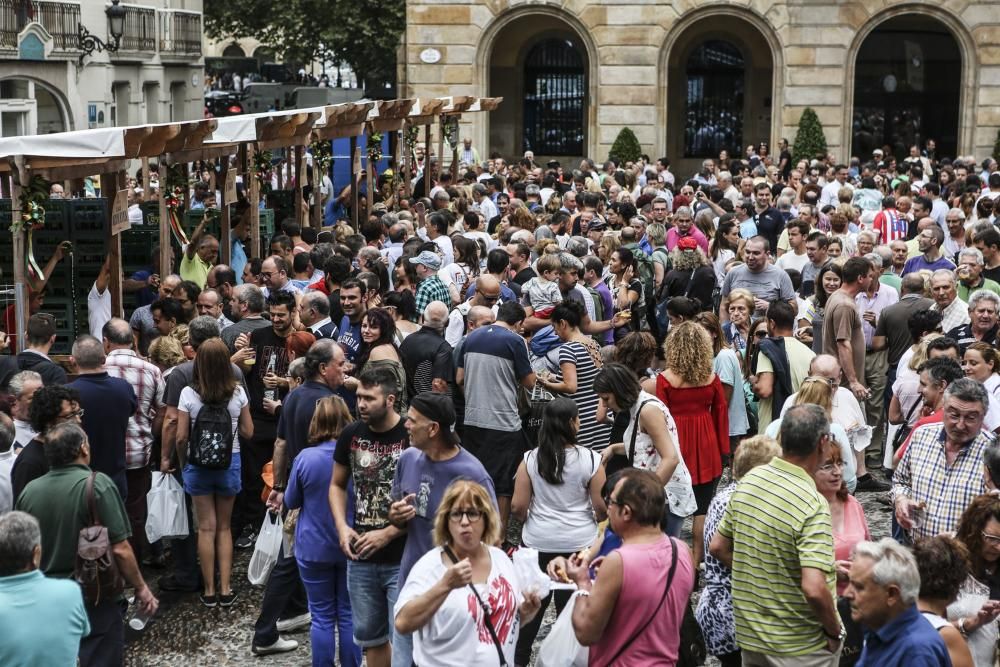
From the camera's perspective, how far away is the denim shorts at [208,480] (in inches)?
336

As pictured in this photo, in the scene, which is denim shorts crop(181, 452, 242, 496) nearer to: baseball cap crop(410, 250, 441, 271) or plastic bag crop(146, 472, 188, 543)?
plastic bag crop(146, 472, 188, 543)

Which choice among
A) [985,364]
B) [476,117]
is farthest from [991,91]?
[985,364]

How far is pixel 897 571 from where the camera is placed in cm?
487

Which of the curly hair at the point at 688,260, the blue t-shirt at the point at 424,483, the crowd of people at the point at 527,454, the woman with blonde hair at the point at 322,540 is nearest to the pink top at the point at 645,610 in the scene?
the crowd of people at the point at 527,454

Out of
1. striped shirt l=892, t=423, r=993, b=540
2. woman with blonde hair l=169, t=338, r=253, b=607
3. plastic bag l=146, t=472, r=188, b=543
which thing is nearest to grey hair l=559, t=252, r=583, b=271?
woman with blonde hair l=169, t=338, r=253, b=607

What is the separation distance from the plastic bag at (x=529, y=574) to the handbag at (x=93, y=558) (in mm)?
2108

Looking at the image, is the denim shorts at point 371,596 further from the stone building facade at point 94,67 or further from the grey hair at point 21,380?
the stone building facade at point 94,67

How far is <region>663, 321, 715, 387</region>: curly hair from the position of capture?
8234 millimetres

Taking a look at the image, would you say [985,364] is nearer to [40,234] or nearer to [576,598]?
[576,598]

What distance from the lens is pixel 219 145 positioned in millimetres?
14500

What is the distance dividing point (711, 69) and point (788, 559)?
1230 inches

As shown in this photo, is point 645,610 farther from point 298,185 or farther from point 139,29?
point 139,29

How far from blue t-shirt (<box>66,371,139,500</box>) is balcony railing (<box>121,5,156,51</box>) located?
3171 cm

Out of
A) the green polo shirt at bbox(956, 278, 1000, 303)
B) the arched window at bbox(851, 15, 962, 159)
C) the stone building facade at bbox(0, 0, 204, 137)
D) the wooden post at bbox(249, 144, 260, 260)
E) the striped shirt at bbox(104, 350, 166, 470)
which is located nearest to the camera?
the striped shirt at bbox(104, 350, 166, 470)
